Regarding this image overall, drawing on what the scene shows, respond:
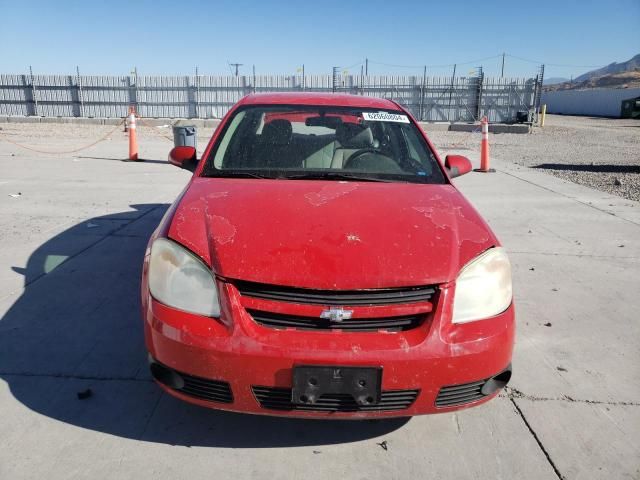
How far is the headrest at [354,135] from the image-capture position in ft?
11.5

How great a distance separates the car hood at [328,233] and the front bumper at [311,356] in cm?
16

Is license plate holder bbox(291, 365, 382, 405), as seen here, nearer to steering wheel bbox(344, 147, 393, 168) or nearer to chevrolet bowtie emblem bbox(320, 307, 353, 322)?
chevrolet bowtie emblem bbox(320, 307, 353, 322)

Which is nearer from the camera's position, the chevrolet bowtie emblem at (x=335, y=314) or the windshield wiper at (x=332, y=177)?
the chevrolet bowtie emblem at (x=335, y=314)

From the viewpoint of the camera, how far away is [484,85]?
86.0 feet

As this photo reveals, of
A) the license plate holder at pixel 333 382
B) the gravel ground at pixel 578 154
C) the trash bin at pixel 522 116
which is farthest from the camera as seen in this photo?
the trash bin at pixel 522 116

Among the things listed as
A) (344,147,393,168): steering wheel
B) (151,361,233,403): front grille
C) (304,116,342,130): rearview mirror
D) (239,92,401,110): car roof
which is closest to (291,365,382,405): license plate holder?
(151,361,233,403): front grille

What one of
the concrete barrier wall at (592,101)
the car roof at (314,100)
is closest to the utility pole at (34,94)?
the car roof at (314,100)

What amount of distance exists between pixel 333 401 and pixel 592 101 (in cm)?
5510

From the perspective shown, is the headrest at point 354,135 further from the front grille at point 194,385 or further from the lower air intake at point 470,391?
the front grille at point 194,385

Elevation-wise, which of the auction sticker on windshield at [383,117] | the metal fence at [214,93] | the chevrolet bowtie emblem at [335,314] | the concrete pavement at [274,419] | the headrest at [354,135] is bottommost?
the concrete pavement at [274,419]

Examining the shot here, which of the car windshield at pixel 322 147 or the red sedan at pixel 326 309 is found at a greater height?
the car windshield at pixel 322 147

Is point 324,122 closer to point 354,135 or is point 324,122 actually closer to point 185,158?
point 354,135

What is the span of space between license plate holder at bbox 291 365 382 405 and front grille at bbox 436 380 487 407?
298 millimetres

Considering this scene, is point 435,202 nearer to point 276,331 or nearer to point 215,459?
point 276,331
